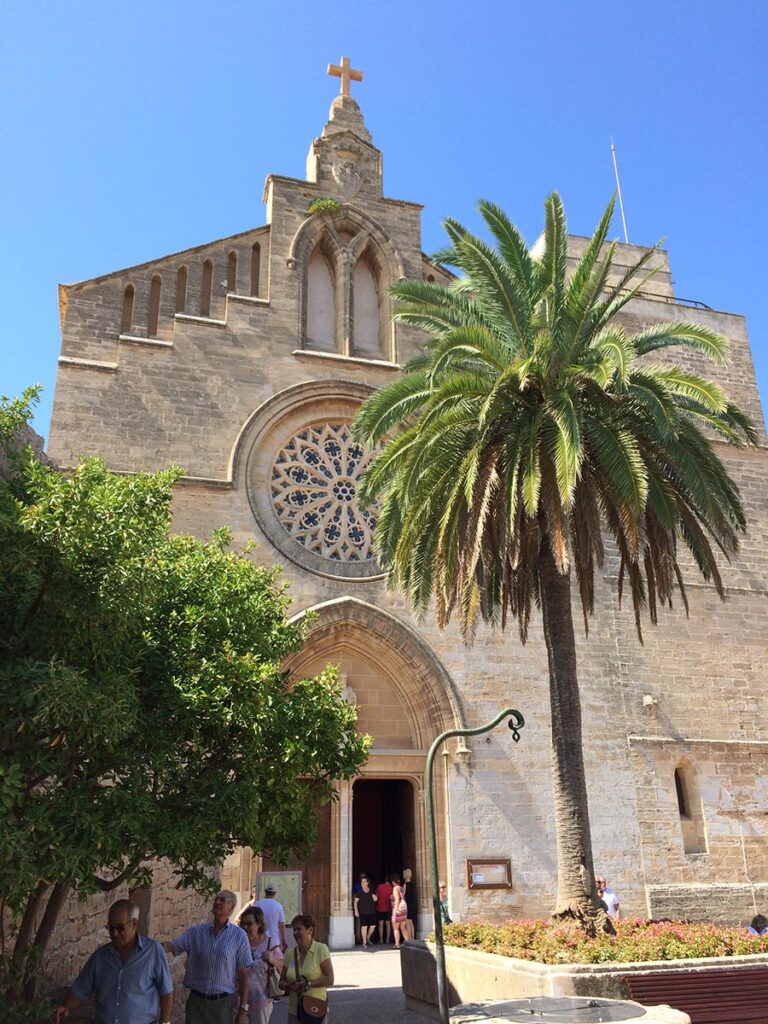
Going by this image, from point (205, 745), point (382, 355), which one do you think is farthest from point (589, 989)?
point (382, 355)

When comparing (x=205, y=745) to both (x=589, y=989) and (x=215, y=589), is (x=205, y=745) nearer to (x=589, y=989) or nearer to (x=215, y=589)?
(x=215, y=589)

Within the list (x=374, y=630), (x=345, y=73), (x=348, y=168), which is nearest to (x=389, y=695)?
(x=374, y=630)

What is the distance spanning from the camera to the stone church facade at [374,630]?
15.5m

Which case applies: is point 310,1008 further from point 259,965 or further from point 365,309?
point 365,309

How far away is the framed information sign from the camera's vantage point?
1492 centimetres

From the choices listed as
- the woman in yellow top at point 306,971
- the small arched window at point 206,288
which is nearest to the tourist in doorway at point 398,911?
the woman in yellow top at point 306,971

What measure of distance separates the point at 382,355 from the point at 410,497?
7.71m

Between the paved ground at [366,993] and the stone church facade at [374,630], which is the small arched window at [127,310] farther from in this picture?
the paved ground at [366,993]

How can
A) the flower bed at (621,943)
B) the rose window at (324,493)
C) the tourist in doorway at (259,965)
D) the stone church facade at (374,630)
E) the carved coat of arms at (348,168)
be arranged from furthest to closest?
the carved coat of arms at (348,168) → the rose window at (324,493) → the stone church facade at (374,630) → the flower bed at (621,943) → the tourist in doorway at (259,965)

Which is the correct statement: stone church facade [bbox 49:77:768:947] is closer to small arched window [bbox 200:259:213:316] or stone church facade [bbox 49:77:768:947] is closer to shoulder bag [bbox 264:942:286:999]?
small arched window [bbox 200:259:213:316]

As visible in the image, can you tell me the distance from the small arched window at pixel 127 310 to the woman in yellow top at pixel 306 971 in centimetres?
1302

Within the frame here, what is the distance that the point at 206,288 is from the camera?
59.2 feet

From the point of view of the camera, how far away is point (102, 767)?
6707mm

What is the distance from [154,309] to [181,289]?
2.31 feet
